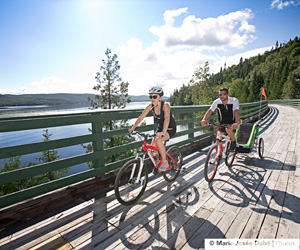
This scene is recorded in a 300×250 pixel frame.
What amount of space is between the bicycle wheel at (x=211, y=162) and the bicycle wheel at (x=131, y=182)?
1.47 meters

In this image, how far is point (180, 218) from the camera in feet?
9.58

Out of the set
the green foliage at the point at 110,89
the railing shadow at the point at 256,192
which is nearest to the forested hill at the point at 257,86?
the green foliage at the point at 110,89

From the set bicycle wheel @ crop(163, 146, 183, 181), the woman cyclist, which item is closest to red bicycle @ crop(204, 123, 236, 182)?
bicycle wheel @ crop(163, 146, 183, 181)

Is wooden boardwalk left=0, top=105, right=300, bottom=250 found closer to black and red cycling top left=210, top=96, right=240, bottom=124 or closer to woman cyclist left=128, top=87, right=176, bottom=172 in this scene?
woman cyclist left=128, top=87, right=176, bottom=172

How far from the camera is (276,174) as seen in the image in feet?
15.4

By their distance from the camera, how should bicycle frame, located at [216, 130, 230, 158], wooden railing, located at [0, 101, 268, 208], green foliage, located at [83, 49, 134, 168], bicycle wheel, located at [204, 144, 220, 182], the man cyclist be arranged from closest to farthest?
wooden railing, located at [0, 101, 268, 208] → bicycle wheel, located at [204, 144, 220, 182] → bicycle frame, located at [216, 130, 230, 158] → the man cyclist → green foliage, located at [83, 49, 134, 168]

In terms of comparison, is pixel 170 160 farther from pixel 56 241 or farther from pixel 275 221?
pixel 56 241

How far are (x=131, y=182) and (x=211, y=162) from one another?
2.00 m

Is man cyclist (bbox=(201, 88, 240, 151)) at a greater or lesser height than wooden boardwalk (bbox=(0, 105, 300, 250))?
greater

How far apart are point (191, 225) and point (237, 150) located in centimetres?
347

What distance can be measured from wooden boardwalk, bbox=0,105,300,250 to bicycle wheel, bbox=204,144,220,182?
19 centimetres

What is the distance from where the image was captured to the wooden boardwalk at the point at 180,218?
8.13ft

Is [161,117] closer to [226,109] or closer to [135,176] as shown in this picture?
[135,176]

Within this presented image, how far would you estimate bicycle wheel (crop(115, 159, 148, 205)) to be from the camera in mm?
3312
